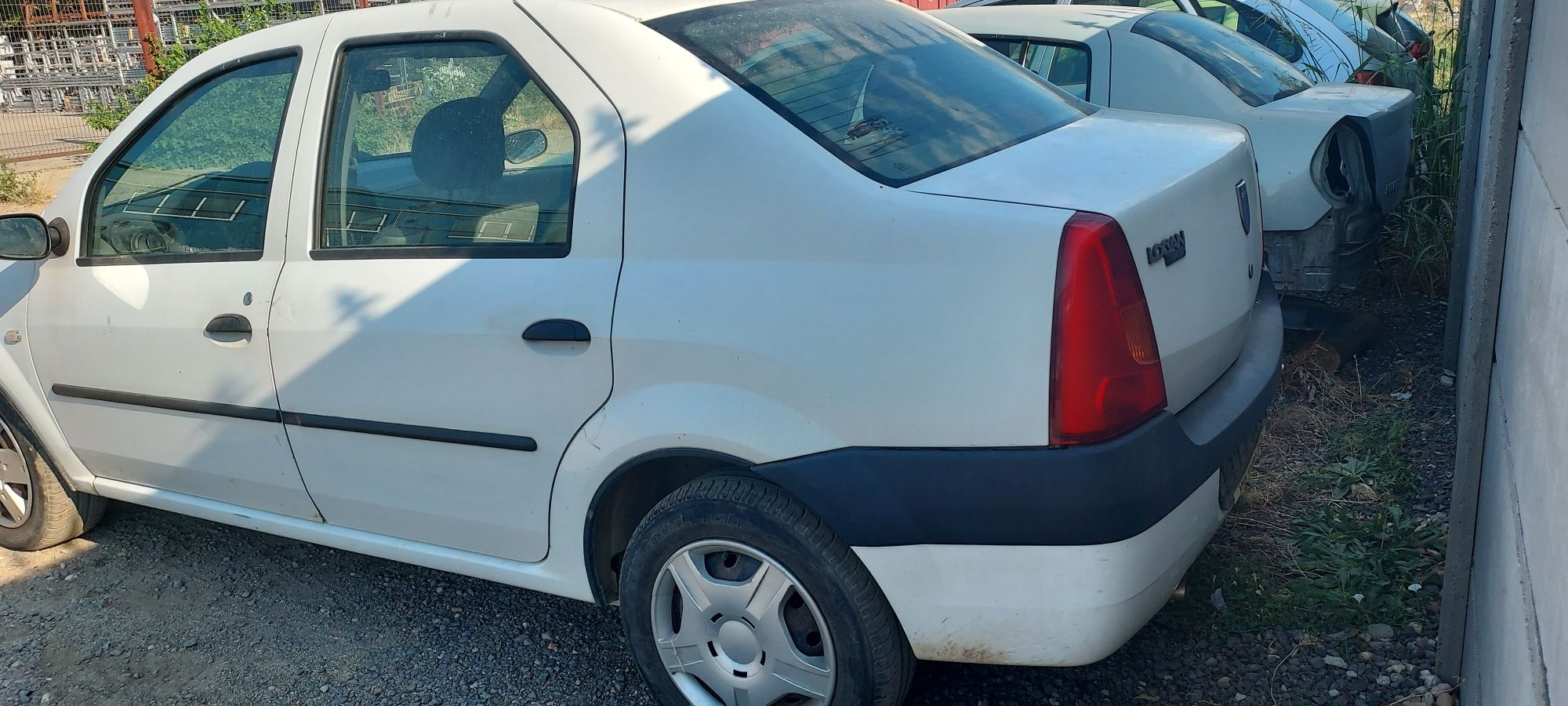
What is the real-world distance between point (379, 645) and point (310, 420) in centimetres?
72

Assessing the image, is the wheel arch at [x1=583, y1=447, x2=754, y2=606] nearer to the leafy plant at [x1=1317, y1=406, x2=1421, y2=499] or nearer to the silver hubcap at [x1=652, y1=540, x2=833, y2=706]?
the silver hubcap at [x1=652, y1=540, x2=833, y2=706]

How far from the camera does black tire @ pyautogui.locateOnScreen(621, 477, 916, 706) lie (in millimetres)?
2350

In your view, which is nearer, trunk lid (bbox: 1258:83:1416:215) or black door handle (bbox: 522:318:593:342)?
black door handle (bbox: 522:318:593:342)

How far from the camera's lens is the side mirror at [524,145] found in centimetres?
269

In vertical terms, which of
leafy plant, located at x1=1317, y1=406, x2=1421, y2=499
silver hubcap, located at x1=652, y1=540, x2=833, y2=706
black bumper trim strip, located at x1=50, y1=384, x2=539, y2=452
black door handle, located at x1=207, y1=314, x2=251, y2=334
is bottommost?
leafy plant, located at x1=1317, y1=406, x2=1421, y2=499

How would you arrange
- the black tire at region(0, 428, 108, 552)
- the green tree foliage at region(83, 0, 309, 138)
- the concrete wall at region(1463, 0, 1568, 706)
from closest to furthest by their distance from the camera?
1. the concrete wall at region(1463, 0, 1568, 706)
2. the black tire at region(0, 428, 108, 552)
3. the green tree foliage at region(83, 0, 309, 138)

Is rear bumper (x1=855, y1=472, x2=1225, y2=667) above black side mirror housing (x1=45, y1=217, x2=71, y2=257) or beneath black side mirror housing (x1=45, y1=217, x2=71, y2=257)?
beneath

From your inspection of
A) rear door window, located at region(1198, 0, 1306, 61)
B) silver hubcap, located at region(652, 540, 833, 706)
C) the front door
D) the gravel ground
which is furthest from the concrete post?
rear door window, located at region(1198, 0, 1306, 61)

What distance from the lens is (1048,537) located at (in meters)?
2.17

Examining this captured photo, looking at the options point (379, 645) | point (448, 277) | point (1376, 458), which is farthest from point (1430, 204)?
point (379, 645)

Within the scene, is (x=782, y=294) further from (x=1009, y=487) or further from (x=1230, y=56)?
(x=1230, y=56)

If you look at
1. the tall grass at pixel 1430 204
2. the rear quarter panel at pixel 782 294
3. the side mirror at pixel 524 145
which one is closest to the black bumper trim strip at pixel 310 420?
the rear quarter panel at pixel 782 294

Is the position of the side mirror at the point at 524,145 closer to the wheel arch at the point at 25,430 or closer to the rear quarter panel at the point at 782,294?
the rear quarter panel at the point at 782,294

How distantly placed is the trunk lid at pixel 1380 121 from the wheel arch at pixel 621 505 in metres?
3.34
